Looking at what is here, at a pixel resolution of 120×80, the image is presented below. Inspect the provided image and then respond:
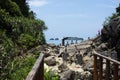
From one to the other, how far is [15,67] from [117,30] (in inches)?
484

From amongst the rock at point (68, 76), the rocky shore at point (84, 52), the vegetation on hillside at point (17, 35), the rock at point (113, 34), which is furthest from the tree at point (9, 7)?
the rock at point (68, 76)

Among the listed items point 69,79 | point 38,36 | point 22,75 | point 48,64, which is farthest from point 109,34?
point 22,75

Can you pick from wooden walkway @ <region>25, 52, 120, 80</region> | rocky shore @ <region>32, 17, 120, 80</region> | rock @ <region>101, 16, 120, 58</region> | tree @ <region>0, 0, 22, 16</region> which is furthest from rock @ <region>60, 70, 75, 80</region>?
tree @ <region>0, 0, 22, 16</region>

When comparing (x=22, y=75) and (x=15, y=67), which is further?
(x=15, y=67)

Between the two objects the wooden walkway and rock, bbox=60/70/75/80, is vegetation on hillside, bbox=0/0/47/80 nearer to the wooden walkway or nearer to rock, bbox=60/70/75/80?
rock, bbox=60/70/75/80

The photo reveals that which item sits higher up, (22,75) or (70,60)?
(22,75)

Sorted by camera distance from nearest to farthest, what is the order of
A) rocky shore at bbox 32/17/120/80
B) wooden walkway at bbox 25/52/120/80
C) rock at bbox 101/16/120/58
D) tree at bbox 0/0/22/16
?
wooden walkway at bbox 25/52/120/80 → rocky shore at bbox 32/17/120/80 → rock at bbox 101/16/120/58 → tree at bbox 0/0/22/16

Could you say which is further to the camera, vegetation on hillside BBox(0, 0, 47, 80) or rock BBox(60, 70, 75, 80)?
vegetation on hillside BBox(0, 0, 47, 80)

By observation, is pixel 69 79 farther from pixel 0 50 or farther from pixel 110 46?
pixel 110 46

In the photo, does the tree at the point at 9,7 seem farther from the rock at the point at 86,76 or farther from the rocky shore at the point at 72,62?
the rock at the point at 86,76

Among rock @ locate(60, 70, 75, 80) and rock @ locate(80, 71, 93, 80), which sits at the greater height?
rock @ locate(60, 70, 75, 80)

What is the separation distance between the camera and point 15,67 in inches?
526

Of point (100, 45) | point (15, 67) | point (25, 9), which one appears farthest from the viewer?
point (25, 9)

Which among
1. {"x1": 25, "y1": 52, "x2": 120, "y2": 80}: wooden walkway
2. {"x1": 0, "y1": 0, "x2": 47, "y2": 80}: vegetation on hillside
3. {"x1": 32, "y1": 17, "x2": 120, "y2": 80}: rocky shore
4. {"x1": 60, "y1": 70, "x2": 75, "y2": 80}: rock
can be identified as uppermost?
{"x1": 25, "y1": 52, "x2": 120, "y2": 80}: wooden walkway
